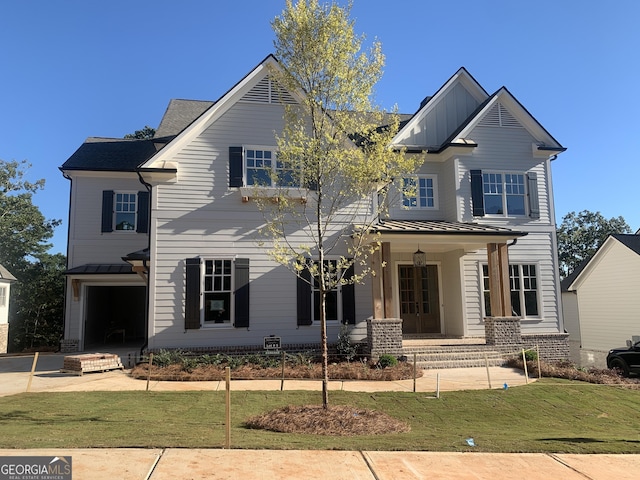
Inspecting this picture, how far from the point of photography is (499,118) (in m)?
17.4

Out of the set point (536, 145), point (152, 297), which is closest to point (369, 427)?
point (152, 297)

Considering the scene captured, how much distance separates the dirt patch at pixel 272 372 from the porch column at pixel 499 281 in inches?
150

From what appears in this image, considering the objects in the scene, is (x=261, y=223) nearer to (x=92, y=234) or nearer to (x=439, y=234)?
(x=439, y=234)

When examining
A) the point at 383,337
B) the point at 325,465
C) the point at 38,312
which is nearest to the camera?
the point at 325,465

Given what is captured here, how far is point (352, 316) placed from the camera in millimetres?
14289

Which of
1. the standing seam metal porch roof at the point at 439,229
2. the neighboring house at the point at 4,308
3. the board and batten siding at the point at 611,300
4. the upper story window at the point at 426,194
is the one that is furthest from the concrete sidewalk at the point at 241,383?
the neighboring house at the point at 4,308

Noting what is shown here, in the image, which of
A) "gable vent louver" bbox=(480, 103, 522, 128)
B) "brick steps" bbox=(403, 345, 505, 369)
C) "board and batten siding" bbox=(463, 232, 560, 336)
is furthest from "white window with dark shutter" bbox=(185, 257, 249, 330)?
"gable vent louver" bbox=(480, 103, 522, 128)

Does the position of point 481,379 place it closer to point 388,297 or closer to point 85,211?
point 388,297

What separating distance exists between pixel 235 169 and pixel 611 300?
66.1 ft

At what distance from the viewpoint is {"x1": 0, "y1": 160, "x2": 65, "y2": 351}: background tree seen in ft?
79.6

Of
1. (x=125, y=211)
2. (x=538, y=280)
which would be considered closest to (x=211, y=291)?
(x=125, y=211)

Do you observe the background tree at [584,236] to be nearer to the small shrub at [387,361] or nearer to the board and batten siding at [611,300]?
the board and batten siding at [611,300]

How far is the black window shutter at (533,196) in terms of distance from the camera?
17094mm

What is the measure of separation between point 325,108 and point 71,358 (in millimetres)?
9414
